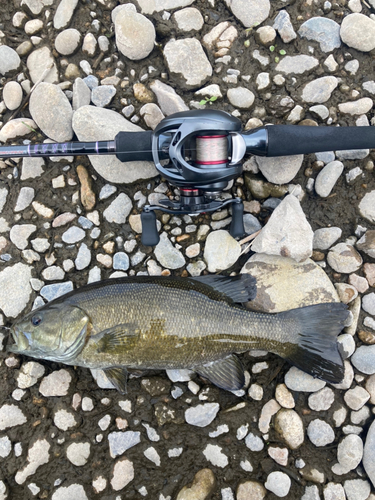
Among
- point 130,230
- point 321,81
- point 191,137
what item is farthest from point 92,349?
point 321,81

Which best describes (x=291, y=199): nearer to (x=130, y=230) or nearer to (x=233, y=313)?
(x=233, y=313)

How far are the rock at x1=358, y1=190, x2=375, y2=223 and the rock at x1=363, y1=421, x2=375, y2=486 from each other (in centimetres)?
161

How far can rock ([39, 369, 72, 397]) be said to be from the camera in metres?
2.66

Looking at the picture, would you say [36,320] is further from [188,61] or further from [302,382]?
[188,61]

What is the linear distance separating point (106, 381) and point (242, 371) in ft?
3.53

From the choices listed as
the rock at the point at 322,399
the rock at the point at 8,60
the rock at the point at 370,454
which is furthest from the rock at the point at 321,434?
the rock at the point at 8,60

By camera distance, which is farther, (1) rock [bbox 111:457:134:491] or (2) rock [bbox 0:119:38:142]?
(2) rock [bbox 0:119:38:142]

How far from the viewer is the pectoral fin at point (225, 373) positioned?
2516mm

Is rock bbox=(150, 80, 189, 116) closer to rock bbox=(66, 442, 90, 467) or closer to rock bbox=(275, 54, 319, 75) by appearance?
rock bbox=(275, 54, 319, 75)

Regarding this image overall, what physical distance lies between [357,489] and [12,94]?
4.16 m

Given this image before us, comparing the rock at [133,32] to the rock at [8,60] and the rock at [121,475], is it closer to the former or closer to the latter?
the rock at [8,60]

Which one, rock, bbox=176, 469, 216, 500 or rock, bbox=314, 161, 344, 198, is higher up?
rock, bbox=314, 161, 344, 198

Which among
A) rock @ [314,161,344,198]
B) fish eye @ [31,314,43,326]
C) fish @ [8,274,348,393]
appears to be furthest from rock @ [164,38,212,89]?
fish eye @ [31,314,43,326]

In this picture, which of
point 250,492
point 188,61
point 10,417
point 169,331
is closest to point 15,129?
point 188,61
